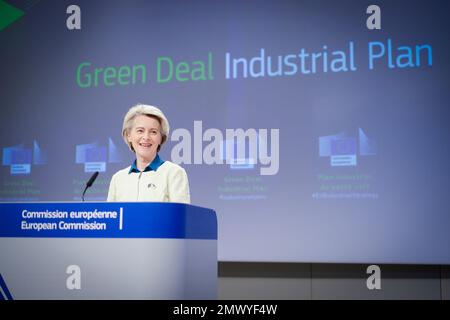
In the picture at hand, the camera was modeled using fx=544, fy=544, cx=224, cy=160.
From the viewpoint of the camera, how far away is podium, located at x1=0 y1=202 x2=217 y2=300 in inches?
74.3

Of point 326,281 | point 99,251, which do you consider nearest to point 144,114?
point 99,251

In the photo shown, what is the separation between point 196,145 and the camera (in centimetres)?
410

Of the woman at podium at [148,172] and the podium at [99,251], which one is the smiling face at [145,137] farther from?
the podium at [99,251]

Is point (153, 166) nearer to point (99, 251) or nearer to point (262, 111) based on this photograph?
point (99, 251)

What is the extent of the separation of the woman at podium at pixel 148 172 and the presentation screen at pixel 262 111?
1.32 m

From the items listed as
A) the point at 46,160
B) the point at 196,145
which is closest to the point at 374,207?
the point at 196,145

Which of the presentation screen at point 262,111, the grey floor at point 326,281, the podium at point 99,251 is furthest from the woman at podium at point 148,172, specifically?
the grey floor at point 326,281

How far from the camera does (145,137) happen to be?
108 inches

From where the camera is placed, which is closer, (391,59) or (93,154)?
(391,59)

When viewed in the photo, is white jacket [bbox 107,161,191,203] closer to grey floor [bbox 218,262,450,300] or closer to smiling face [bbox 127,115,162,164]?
smiling face [bbox 127,115,162,164]

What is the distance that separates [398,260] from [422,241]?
0.67ft

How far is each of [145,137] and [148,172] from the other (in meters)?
0.18

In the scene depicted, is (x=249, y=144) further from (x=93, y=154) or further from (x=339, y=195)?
(x=93, y=154)

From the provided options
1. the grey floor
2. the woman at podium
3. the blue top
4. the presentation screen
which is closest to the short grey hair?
the woman at podium
